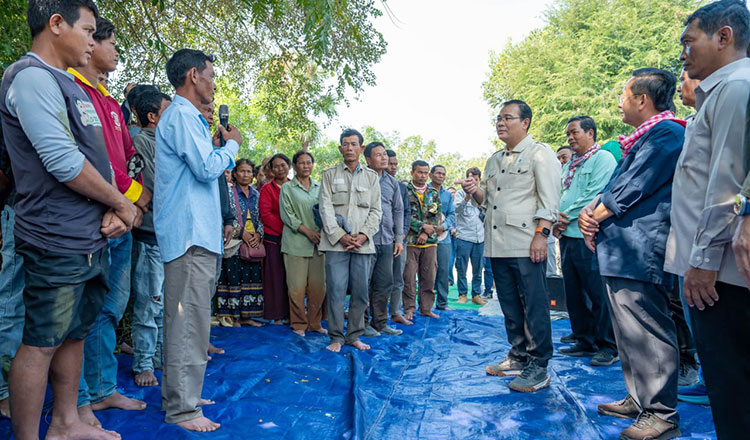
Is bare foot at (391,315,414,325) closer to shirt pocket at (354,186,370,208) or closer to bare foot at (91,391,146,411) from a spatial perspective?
shirt pocket at (354,186,370,208)

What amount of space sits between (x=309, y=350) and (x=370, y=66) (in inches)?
259

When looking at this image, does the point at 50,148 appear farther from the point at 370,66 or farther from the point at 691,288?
the point at 370,66

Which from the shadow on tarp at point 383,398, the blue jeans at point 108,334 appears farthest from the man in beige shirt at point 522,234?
the blue jeans at point 108,334

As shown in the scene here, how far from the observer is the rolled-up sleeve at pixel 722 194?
1.57 meters

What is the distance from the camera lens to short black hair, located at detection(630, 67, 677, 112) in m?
2.92

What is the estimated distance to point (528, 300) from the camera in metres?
3.54

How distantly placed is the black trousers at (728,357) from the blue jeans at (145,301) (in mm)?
3299

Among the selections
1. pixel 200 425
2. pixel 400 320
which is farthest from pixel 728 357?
pixel 400 320

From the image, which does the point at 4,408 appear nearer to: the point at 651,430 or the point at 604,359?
the point at 651,430

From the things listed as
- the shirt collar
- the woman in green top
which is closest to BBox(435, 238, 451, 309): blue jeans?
the woman in green top

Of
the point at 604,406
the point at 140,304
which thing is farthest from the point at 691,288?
the point at 140,304

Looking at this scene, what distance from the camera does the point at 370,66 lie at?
374 inches

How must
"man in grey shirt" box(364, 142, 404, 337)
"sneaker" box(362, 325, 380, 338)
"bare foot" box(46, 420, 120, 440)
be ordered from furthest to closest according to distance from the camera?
"man in grey shirt" box(364, 142, 404, 337) → "sneaker" box(362, 325, 380, 338) → "bare foot" box(46, 420, 120, 440)

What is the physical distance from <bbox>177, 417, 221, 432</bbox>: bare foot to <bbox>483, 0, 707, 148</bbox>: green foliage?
20.0 metres
